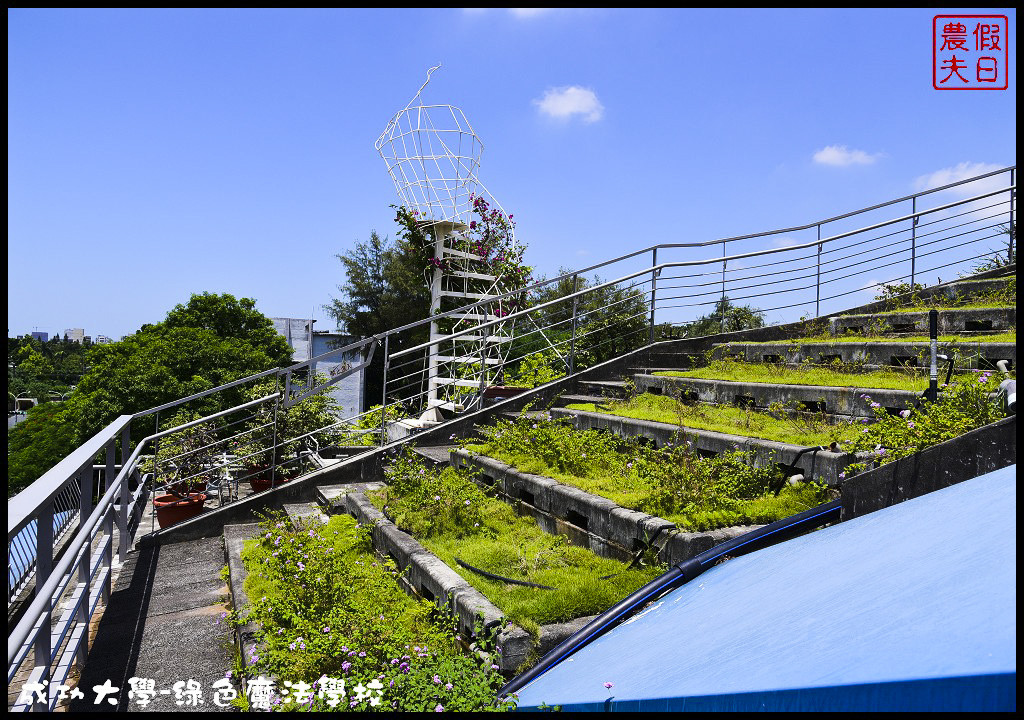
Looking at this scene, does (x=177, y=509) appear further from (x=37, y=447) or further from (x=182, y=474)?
(x=37, y=447)

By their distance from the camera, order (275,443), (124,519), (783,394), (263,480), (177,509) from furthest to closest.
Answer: (263,480) → (275,443) → (177,509) → (783,394) → (124,519)

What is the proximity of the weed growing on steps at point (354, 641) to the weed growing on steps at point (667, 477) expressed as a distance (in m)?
1.42

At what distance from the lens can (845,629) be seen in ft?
6.33

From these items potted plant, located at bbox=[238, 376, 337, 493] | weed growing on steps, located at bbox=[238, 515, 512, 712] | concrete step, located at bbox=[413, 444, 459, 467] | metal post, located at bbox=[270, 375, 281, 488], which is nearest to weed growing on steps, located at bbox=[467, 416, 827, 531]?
concrete step, located at bbox=[413, 444, 459, 467]

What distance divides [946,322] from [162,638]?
7.33 meters

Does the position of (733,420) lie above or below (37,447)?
above

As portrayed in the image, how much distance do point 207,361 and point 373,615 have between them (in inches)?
699

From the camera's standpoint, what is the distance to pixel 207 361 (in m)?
19.0

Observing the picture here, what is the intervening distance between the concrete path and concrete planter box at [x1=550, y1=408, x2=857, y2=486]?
11.2 feet

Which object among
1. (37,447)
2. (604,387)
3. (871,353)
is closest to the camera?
(871,353)

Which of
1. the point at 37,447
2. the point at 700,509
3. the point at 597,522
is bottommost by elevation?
the point at 37,447

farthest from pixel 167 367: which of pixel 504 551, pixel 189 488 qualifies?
pixel 504 551

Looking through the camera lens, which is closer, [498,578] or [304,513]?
[498,578]

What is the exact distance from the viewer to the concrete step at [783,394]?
4.60 meters
